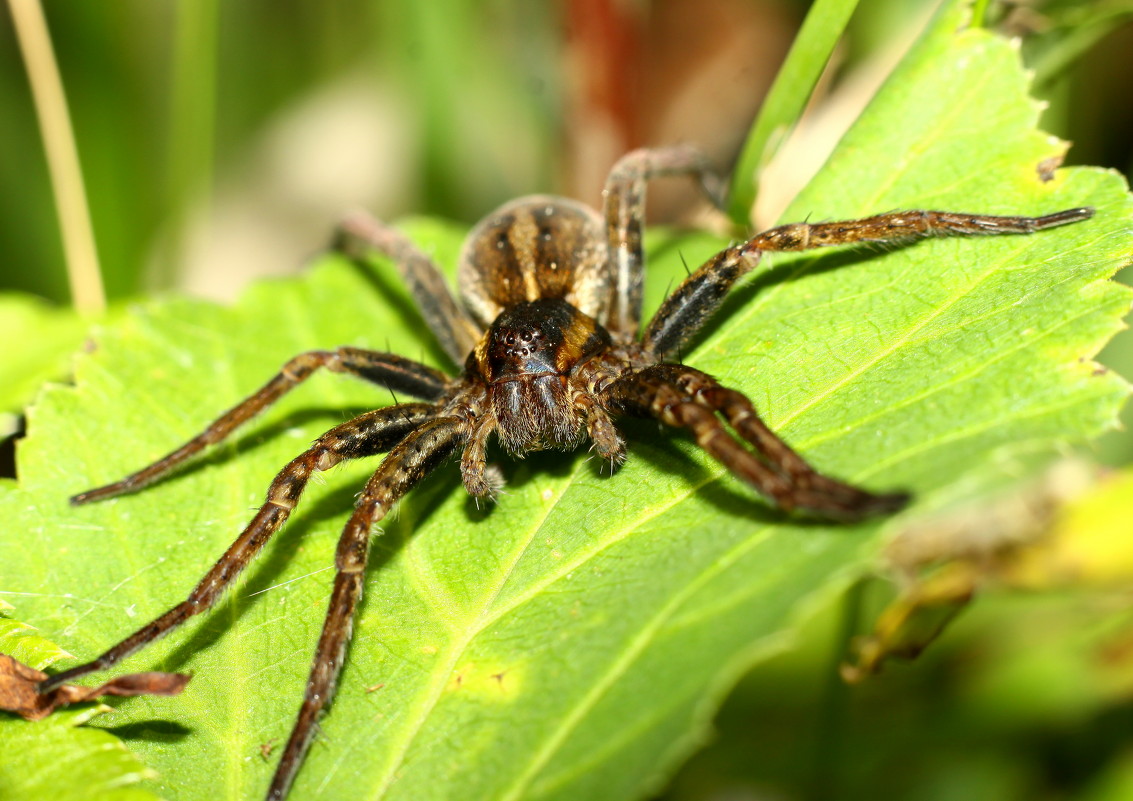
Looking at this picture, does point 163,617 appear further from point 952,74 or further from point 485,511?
point 952,74

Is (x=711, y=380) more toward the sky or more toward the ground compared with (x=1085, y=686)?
more toward the sky

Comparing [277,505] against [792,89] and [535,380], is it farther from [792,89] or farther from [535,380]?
A: [792,89]

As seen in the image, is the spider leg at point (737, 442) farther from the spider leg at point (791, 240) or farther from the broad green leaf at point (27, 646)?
the broad green leaf at point (27, 646)

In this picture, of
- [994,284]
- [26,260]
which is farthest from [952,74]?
[26,260]

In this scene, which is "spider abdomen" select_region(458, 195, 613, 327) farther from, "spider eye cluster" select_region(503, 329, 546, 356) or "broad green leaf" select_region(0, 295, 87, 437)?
"broad green leaf" select_region(0, 295, 87, 437)

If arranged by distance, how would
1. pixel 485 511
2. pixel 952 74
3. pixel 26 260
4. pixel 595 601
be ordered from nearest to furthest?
pixel 595 601 < pixel 485 511 < pixel 952 74 < pixel 26 260

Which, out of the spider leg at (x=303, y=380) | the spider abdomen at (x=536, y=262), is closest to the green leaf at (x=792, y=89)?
the spider abdomen at (x=536, y=262)
